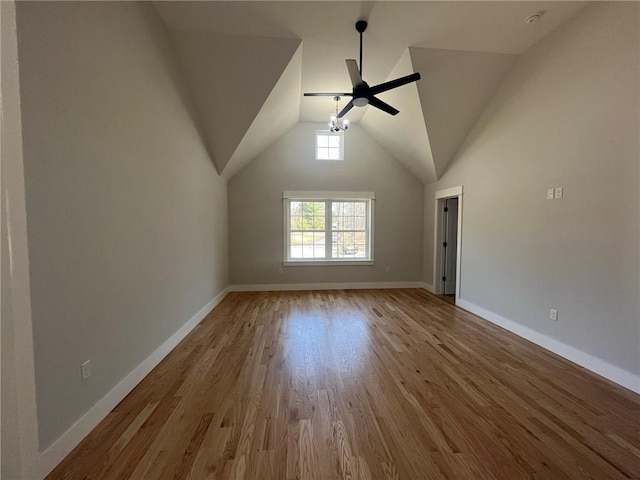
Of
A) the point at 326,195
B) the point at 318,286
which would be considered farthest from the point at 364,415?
the point at 326,195

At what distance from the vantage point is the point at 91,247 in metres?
1.79

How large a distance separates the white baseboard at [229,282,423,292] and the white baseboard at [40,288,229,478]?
102 inches

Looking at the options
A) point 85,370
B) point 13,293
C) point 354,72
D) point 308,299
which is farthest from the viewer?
point 308,299

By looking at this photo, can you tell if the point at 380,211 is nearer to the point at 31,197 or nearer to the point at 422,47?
the point at 422,47

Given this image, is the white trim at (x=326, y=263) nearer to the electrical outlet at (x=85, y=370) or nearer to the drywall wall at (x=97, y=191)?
the drywall wall at (x=97, y=191)

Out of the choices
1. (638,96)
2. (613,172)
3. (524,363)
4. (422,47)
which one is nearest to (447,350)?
(524,363)

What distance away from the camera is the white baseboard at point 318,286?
569 centimetres

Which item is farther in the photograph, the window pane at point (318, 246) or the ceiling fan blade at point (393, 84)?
the window pane at point (318, 246)

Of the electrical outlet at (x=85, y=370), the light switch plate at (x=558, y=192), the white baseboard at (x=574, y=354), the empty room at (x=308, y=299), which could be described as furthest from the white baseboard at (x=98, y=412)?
the light switch plate at (x=558, y=192)

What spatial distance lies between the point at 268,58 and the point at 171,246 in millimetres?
2416

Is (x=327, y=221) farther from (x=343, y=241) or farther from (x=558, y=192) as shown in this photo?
(x=558, y=192)

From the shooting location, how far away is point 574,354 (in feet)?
8.80

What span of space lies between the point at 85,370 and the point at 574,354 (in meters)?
4.10

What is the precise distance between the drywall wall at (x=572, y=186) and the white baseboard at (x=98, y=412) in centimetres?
404
